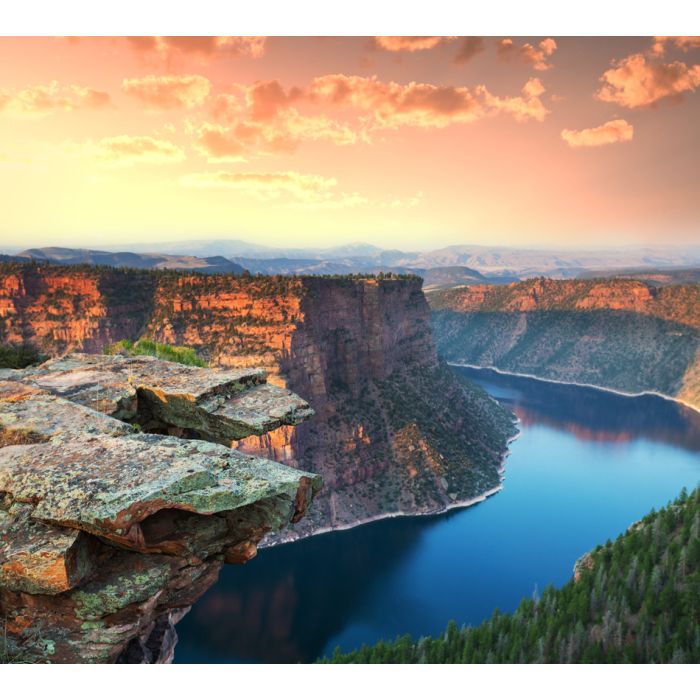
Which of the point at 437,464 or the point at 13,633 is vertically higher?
the point at 13,633

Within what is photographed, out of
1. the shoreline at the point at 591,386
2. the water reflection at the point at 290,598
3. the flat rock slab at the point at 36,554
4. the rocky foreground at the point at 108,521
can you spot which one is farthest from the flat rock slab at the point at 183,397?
the shoreline at the point at 591,386

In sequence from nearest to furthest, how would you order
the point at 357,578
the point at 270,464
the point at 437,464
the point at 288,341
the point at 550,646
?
the point at 270,464
the point at 550,646
the point at 357,578
the point at 288,341
the point at 437,464

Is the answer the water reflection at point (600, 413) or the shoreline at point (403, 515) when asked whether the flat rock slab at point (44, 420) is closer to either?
the shoreline at point (403, 515)

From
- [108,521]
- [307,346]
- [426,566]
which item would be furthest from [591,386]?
[108,521]

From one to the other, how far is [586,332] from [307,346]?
404 ft

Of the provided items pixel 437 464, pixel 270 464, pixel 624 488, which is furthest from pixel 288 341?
pixel 624 488

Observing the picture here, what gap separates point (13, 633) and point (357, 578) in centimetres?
4914

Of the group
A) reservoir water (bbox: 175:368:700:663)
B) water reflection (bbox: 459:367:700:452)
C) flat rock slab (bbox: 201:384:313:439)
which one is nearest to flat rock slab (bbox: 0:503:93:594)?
flat rock slab (bbox: 201:384:313:439)

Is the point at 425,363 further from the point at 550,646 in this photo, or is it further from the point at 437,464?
the point at 550,646

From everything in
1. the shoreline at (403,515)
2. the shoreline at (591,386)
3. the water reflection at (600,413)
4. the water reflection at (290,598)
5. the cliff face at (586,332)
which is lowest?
the water reflection at (290,598)

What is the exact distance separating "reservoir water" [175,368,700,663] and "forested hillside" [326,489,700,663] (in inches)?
428

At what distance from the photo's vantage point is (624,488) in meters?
76.9

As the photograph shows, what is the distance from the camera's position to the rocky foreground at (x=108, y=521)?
7.39 meters

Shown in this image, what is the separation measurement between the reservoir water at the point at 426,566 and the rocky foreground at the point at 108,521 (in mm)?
37120
